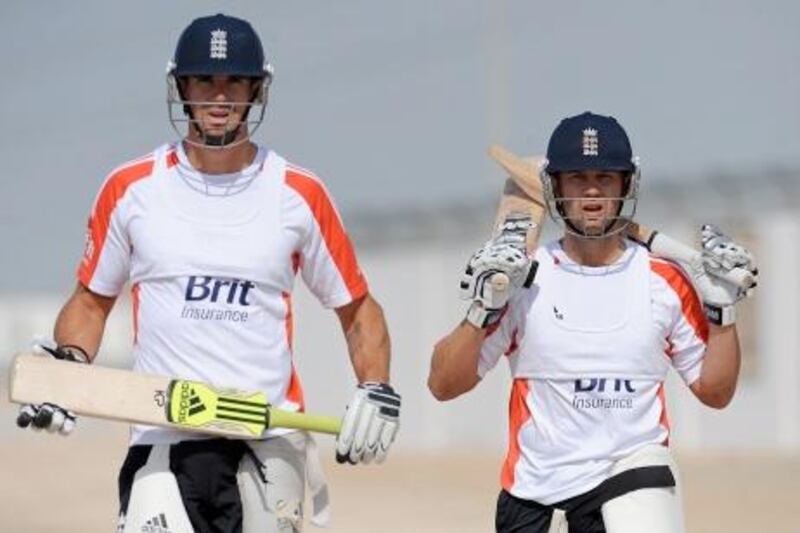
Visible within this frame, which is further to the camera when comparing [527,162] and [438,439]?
[438,439]

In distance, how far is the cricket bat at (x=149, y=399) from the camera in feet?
22.0

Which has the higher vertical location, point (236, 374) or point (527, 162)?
point (527, 162)

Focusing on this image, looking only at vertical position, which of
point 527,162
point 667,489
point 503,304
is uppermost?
point 527,162

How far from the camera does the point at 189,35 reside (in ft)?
Answer: 23.2

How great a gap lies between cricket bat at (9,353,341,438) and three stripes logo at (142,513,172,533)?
29 centimetres

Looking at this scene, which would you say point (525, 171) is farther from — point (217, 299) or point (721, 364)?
point (217, 299)

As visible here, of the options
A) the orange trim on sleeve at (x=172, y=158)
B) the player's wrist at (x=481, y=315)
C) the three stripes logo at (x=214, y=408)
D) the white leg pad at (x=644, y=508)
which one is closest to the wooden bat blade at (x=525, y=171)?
the player's wrist at (x=481, y=315)

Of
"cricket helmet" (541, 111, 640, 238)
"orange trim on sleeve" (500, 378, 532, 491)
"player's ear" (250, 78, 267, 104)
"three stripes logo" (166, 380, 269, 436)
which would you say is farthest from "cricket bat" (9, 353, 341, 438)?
→ "cricket helmet" (541, 111, 640, 238)

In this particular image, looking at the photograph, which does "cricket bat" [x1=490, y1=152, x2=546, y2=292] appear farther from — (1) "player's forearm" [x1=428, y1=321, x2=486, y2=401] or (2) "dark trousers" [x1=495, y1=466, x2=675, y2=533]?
(2) "dark trousers" [x1=495, y1=466, x2=675, y2=533]

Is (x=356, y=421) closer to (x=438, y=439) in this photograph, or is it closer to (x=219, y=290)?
(x=219, y=290)

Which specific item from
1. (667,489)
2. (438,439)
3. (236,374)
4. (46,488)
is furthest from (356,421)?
(438,439)

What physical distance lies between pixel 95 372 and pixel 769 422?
16962mm

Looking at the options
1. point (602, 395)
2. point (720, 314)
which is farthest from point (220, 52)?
point (720, 314)

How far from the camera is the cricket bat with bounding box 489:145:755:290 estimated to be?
6.98 metres
